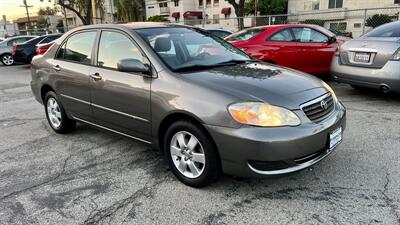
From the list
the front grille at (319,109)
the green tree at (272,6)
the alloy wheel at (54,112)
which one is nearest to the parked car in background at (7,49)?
the alloy wheel at (54,112)

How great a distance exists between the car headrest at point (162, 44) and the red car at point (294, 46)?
4230 millimetres

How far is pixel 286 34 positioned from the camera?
8.05 metres

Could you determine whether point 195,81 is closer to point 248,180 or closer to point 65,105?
point 248,180

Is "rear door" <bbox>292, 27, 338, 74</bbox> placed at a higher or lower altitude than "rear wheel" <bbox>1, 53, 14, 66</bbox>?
→ higher

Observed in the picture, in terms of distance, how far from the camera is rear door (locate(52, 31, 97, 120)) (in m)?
4.44

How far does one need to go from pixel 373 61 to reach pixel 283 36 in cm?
241

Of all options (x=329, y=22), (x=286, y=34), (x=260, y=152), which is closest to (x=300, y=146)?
(x=260, y=152)

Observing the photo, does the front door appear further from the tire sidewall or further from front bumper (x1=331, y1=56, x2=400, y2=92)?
front bumper (x1=331, y1=56, x2=400, y2=92)

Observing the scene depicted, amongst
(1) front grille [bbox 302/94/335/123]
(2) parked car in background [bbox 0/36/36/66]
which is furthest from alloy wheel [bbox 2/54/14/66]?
(1) front grille [bbox 302/94/335/123]

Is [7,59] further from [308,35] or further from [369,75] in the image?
[369,75]

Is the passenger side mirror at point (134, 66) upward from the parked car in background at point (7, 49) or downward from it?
upward

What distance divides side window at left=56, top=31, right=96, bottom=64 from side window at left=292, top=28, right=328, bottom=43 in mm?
5090

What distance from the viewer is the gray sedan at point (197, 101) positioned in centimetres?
301

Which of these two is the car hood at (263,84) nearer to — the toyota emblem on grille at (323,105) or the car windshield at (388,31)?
the toyota emblem on grille at (323,105)
